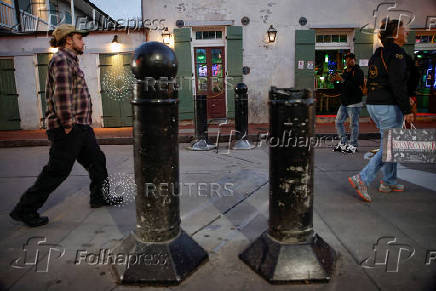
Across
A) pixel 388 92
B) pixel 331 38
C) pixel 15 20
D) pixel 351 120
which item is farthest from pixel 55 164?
pixel 15 20

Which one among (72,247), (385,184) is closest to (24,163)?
(72,247)

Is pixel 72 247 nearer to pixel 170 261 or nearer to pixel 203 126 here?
pixel 170 261

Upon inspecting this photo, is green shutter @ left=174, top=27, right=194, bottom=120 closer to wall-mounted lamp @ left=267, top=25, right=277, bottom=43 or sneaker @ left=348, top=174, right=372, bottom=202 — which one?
wall-mounted lamp @ left=267, top=25, right=277, bottom=43

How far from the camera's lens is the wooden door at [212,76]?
34.8 ft

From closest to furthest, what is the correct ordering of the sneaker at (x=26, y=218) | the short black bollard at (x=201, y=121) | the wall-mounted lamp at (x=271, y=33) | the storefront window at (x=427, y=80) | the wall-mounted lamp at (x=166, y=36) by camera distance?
the sneaker at (x=26, y=218), the short black bollard at (x=201, y=121), the wall-mounted lamp at (x=271, y=33), the wall-mounted lamp at (x=166, y=36), the storefront window at (x=427, y=80)

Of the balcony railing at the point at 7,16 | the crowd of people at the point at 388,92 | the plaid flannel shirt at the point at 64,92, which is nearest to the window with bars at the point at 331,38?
the crowd of people at the point at 388,92

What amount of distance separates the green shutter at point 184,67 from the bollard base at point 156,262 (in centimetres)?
824

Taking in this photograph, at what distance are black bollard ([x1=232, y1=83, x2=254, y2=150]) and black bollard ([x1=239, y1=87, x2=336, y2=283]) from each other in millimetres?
4670

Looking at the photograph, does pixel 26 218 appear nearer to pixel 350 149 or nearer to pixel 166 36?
pixel 350 149

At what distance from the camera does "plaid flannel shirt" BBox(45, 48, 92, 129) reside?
9.14ft

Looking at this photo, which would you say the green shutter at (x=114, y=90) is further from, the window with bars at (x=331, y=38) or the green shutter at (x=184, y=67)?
the window with bars at (x=331, y=38)

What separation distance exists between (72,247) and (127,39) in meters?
8.89

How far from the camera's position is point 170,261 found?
2.07m

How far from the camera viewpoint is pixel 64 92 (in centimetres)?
279
